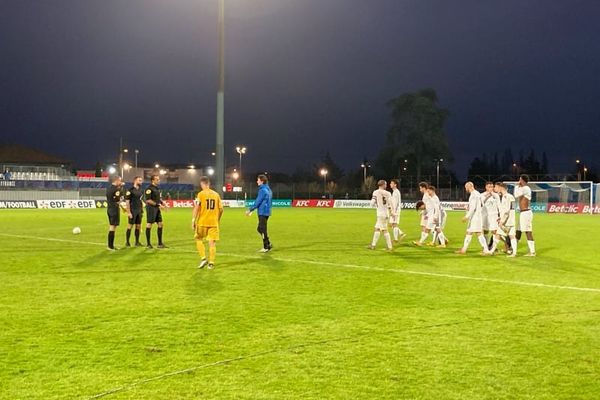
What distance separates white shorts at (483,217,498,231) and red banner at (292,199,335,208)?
50036 mm

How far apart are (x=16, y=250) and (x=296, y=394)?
1368 cm

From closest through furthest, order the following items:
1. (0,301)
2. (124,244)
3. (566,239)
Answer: (0,301) → (124,244) → (566,239)

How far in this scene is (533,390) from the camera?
495 centimetres

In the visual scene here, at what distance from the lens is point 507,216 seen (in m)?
15.6

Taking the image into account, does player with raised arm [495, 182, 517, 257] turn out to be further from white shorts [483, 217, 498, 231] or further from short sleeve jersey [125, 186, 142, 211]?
short sleeve jersey [125, 186, 142, 211]

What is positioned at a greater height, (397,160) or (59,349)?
(397,160)

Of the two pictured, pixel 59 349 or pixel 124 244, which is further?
pixel 124 244

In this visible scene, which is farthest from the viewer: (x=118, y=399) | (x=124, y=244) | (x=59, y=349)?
(x=124, y=244)

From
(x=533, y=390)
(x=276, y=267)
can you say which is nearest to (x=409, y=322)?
(x=533, y=390)

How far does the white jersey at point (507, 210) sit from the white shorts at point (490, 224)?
241 mm

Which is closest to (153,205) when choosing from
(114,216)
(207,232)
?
(114,216)

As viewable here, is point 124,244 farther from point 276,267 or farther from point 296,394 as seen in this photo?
point 296,394

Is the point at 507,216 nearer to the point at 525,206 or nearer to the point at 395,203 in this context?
the point at 525,206

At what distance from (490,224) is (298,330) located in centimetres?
1030
